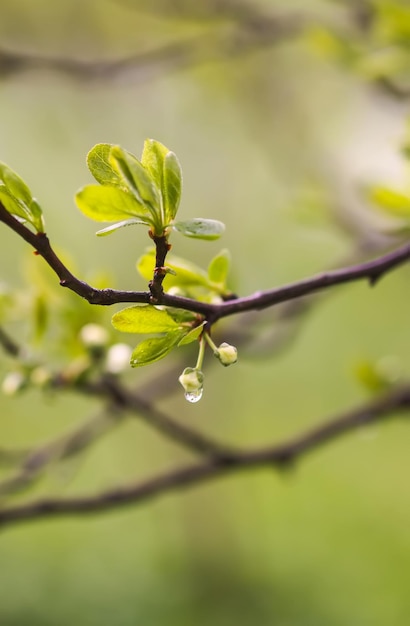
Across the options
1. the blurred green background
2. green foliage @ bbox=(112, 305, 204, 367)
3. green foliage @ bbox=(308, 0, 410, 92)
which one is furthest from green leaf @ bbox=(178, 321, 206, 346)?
the blurred green background

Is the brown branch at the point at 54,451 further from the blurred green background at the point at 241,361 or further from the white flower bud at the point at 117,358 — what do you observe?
the blurred green background at the point at 241,361

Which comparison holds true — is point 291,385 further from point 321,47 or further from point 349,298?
point 321,47

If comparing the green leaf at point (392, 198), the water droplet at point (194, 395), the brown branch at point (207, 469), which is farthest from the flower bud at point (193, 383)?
the brown branch at point (207, 469)

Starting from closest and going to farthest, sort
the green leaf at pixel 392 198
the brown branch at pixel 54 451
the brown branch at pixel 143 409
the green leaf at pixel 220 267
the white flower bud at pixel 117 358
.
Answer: the green leaf at pixel 220 267 → the green leaf at pixel 392 198 → the white flower bud at pixel 117 358 → the brown branch at pixel 143 409 → the brown branch at pixel 54 451

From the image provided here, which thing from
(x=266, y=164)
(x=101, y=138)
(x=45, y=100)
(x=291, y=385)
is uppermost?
(x=45, y=100)

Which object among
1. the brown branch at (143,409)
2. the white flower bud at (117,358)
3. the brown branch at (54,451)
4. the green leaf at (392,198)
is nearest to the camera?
the green leaf at (392,198)

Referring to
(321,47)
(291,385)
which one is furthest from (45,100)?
(291,385)

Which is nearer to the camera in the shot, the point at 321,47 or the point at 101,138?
the point at 321,47

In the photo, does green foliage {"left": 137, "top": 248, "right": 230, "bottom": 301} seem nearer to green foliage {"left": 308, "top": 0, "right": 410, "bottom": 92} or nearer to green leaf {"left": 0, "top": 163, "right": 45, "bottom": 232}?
green leaf {"left": 0, "top": 163, "right": 45, "bottom": 232}
